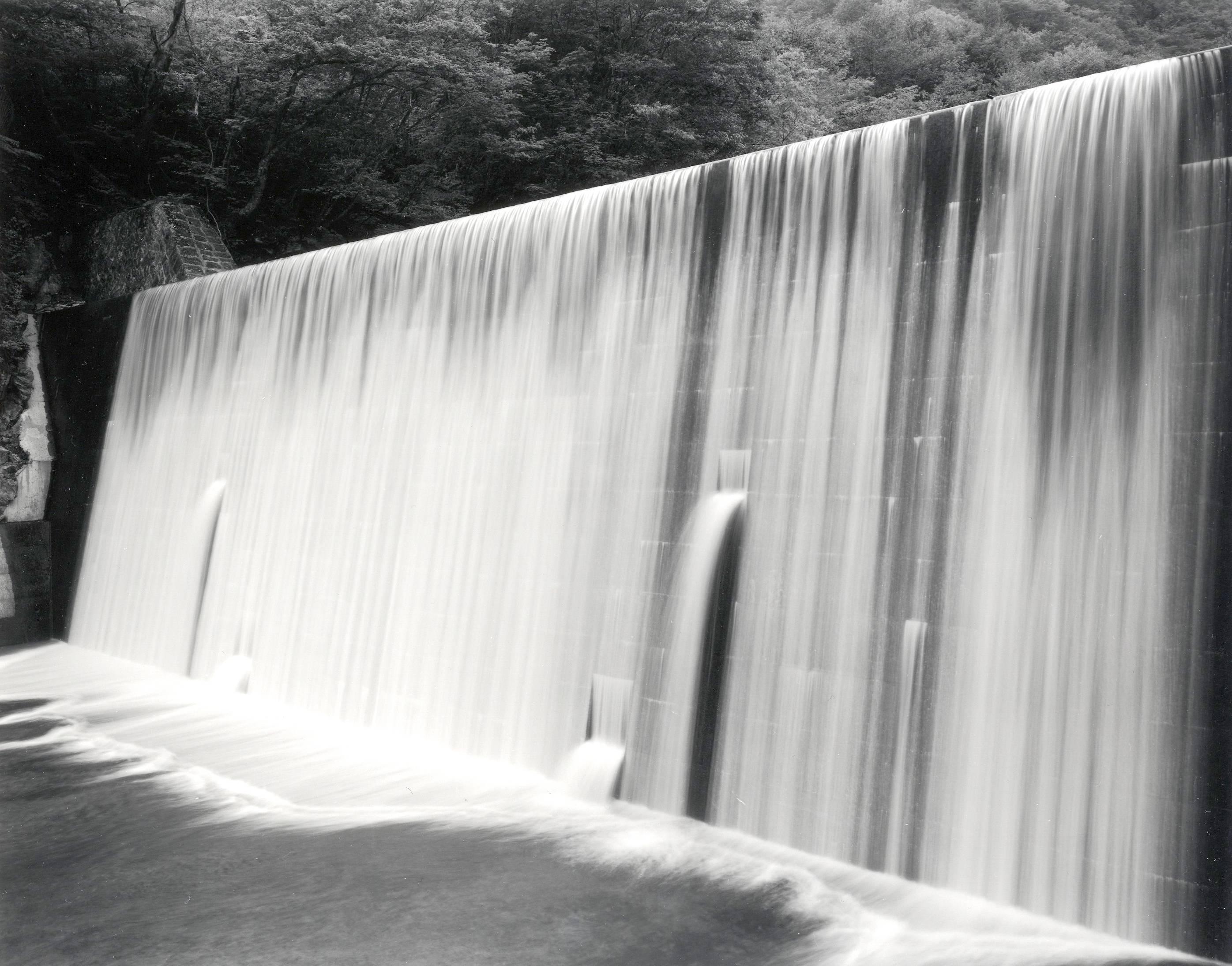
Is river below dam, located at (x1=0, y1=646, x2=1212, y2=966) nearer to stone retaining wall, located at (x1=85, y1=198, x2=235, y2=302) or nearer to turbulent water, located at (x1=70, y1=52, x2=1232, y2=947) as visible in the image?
turbulent water, located at (x1=70, y1=52, x2=1232, y2=947)

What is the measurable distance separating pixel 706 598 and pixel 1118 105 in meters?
3.32

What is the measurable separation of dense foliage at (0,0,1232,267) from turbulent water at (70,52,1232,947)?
776 cm

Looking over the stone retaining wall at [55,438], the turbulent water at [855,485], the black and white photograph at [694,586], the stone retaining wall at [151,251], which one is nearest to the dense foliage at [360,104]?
the stone retaining wall at [151,251]

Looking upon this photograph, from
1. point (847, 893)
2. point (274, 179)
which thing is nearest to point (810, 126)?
point (274, 179)

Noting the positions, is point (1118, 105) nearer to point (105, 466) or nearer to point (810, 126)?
point (105, 466)

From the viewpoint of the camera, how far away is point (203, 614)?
33.1 feet

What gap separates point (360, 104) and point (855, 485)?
1354cm

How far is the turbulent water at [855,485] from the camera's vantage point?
15.3 feet

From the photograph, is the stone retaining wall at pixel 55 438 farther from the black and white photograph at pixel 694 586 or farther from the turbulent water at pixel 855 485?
the turbulent water at pixel 855 485

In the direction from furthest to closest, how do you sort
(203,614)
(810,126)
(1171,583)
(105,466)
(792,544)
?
(810,126) → (105,466) → (203,614) → (792,544) → (1171,583)

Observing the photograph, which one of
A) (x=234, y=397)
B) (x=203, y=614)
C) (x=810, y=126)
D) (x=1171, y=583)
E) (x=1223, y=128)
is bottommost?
(x=203, y=614)

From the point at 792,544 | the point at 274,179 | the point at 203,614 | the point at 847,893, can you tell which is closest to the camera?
the point at 847,893

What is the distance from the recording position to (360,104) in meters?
16.6

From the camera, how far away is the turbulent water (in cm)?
467
